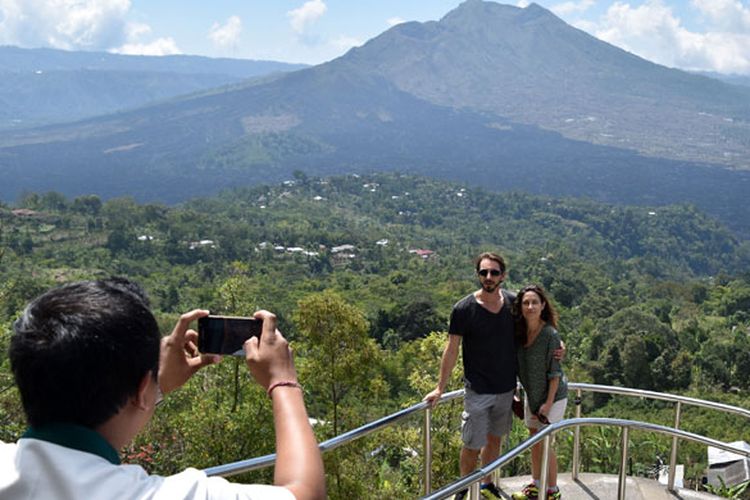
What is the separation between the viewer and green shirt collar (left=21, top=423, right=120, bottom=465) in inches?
37.4

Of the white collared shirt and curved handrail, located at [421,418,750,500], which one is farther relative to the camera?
curved handrail, located at [421,418,750,500]

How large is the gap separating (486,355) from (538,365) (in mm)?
293

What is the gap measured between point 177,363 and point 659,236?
385 feet

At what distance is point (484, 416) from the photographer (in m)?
3.49

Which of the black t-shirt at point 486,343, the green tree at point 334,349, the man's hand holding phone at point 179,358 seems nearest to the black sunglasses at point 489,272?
→ the black t-shirt at point 486,343

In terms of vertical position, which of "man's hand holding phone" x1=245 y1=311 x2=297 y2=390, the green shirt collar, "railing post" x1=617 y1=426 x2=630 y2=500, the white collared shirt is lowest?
"railing post" x1=617 y1=426 x2=630 y2=500

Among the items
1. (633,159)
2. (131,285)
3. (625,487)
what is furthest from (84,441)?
(633,159)

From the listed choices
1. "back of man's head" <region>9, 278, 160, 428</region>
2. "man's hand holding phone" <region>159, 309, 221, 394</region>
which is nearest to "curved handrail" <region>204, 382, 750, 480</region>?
"man's hand holding phone" <region>159, 309, 221, 394</region>

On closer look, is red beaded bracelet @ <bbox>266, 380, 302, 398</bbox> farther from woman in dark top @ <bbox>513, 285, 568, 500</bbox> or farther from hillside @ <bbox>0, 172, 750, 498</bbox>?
woman in dark top @ <bbox>513, 285, 568, 500</bbox>

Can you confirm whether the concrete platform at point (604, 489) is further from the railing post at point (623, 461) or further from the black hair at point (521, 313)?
the black hair at point (521, 313)

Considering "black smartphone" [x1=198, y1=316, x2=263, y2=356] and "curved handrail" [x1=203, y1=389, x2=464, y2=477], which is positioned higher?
"black smartphone" [x1=198, y1=316, x2=263, y2=356]

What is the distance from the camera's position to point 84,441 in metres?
0.96

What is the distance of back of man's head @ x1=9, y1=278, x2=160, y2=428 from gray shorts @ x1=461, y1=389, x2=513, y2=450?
2.66m

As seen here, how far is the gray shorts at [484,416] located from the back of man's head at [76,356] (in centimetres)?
266
